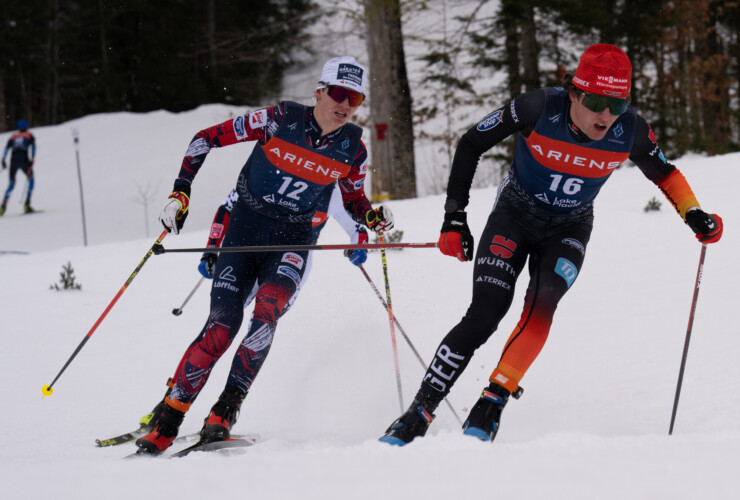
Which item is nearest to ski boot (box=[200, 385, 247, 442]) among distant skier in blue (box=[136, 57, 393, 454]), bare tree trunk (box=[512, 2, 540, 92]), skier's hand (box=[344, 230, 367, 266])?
distant skier in blue (box=[136, 57, 393, 454])

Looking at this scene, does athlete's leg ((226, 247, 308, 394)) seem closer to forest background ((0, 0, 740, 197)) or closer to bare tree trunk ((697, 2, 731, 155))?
forest background ((0, 0, 740, 197))

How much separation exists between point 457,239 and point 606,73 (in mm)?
961

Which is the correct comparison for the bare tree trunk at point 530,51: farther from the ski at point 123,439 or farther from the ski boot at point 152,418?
the ski at point 123,439

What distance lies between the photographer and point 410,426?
3.13 metres

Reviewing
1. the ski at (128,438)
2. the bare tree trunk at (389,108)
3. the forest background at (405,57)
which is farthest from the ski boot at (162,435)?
the forest background at (405,57)

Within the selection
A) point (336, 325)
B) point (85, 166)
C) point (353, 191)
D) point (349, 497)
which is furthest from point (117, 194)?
point (349, 497)

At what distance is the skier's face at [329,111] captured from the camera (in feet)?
12.3

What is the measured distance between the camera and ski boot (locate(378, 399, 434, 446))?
3066 mm

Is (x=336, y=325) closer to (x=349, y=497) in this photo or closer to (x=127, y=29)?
(x=349, y=497)

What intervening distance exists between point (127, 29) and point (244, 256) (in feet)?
75.8

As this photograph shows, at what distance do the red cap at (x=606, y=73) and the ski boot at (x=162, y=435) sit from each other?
2445mm

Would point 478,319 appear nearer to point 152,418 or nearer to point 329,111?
point 329,111

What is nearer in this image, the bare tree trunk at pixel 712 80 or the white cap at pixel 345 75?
the white cap at pixel 345 75

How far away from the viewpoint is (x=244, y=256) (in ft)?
12.6
